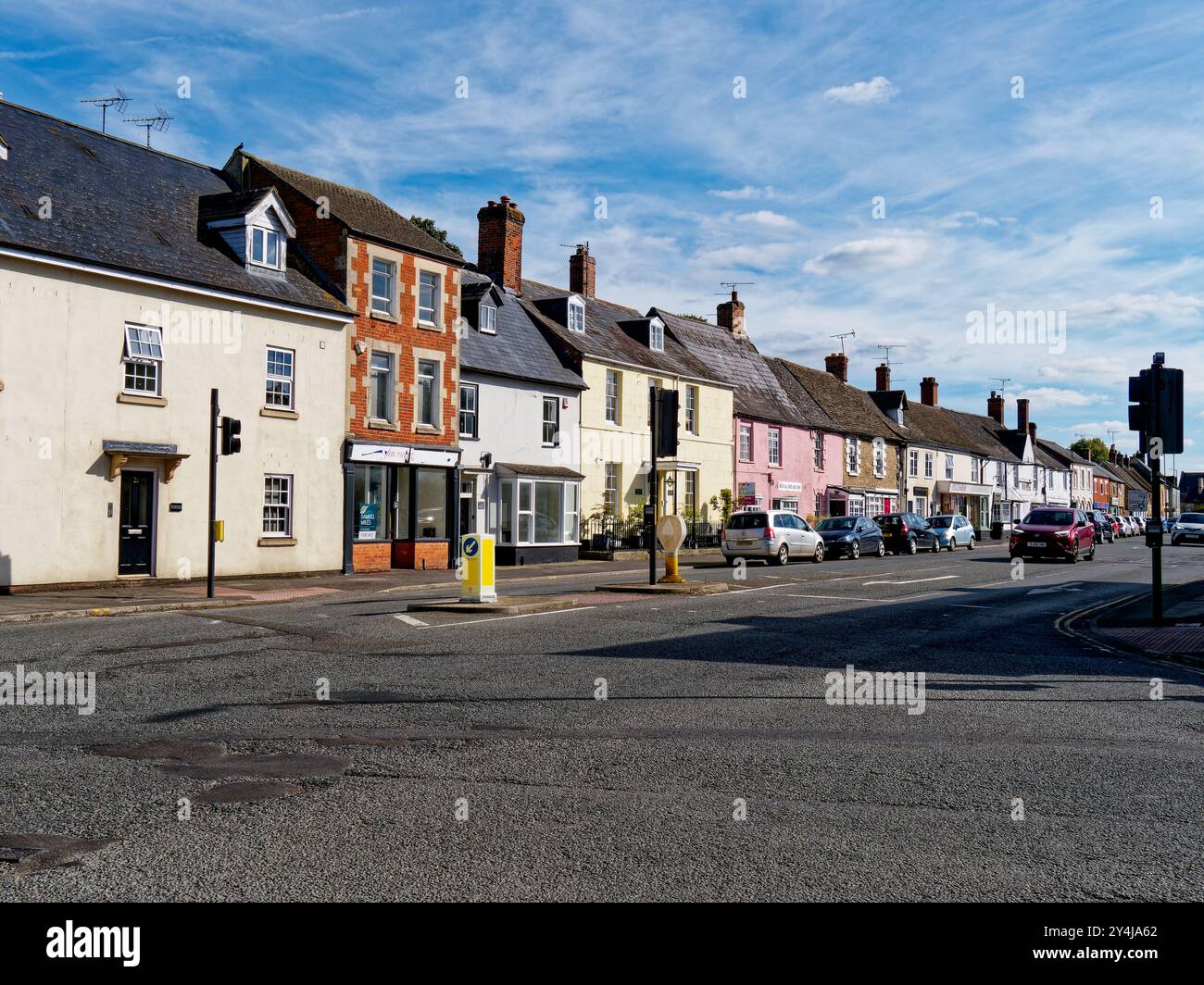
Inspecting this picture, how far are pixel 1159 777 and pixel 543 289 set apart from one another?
121ft

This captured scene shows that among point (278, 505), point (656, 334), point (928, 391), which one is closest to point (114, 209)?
point (278, 505)

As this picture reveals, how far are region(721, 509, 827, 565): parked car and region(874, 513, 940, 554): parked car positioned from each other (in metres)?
10.1

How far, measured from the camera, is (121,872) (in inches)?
191

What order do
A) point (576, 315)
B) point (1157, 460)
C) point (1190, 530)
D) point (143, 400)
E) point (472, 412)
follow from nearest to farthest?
point (1157, 460), point (143, 400), point (472, 412), point (576, 315), point (1190, 530)

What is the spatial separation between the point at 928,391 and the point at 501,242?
51.1m

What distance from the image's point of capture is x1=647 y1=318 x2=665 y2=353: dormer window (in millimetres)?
44344

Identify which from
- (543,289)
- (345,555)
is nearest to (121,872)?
(345,555)

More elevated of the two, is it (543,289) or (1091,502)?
(543,289)

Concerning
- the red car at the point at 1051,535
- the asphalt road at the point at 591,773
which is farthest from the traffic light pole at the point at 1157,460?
the red car at the point at 1051,535

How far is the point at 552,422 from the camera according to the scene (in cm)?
3647

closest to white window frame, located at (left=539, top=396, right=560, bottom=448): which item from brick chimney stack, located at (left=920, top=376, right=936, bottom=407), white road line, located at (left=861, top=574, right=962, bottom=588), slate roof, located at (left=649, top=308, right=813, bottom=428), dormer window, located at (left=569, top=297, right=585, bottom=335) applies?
dormer window, located at (left=569, top=297, right=585, bottom=335)

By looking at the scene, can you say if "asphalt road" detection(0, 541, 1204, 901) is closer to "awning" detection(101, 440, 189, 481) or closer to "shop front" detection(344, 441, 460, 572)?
"awning" detection(101, 440, 189, 481)

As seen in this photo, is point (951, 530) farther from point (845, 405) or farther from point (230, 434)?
point (230, 434)

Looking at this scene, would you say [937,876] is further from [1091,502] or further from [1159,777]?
[1091,502]
